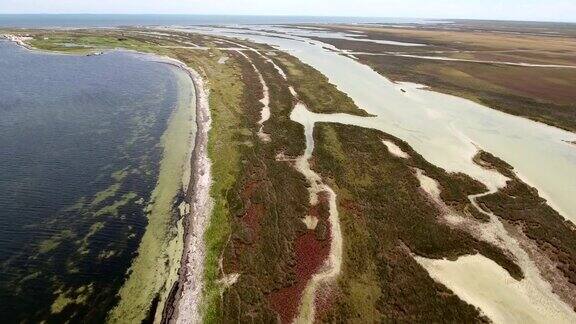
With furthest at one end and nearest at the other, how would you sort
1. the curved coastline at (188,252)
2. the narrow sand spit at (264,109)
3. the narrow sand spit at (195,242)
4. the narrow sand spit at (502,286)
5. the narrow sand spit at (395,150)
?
the narrow sand spit at (264,109)
the narrow sand spit at (395,150)
the narrow sand spit at (502,286)
the narrow sand spit at (195,242)
the curved coastline at (188,252)

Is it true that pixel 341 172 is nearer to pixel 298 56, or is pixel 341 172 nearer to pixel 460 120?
pixel 460 120

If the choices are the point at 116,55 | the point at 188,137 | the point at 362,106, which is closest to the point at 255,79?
the point at 362,106

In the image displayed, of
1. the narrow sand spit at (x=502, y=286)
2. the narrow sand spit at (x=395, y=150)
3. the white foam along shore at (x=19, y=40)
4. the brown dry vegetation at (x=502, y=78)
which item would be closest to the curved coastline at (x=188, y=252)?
the narrow sand spit at (x=502, y=286)

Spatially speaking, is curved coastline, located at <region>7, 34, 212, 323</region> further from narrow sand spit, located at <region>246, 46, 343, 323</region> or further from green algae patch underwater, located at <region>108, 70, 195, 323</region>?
narrow sand spit, located at <region>246, 46, 343, 323</region>

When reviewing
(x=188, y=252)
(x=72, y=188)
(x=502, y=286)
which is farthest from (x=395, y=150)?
(x=72, y=188)

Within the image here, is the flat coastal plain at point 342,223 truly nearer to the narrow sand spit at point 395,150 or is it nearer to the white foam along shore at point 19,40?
the narrow sand spit at point 395,150

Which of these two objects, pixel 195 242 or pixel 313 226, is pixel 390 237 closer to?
pixel 313 226

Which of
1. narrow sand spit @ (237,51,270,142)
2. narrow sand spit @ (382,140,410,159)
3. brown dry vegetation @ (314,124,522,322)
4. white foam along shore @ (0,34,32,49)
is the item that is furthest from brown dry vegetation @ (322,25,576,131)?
white foam along shore @ (0,34,32,49)
